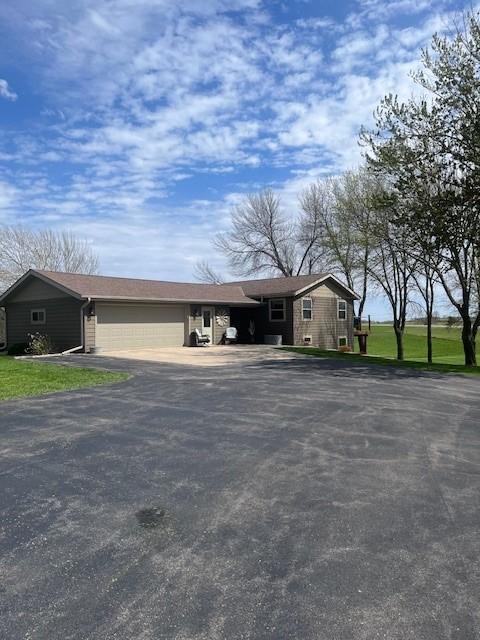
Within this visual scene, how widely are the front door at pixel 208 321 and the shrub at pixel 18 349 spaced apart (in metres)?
8.06

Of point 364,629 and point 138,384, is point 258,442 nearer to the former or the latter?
point 364,629

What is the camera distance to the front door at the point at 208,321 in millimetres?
24891

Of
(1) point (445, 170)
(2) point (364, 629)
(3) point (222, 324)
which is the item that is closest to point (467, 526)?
(2) point (364, 629)

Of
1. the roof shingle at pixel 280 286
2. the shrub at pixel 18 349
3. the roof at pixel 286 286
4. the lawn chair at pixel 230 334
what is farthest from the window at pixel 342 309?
the shrub at pixel 18 349

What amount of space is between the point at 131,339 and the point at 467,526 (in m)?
18.9

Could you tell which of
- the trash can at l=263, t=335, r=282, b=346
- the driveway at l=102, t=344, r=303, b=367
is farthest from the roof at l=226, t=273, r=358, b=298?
the driveway at l=102, t=344, r=303, b=367

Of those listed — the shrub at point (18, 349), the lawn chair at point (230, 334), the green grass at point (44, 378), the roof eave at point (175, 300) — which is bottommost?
the green grass at point (44, 378)

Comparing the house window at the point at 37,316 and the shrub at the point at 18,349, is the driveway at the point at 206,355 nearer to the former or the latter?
the house window at the point at 37,316

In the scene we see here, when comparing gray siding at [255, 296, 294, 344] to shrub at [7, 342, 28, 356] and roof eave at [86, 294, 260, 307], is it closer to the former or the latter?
roof eave at [86, 294, 260, 307]

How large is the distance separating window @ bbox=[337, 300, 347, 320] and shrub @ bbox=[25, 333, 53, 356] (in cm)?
1573

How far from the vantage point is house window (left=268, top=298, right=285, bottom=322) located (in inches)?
1039

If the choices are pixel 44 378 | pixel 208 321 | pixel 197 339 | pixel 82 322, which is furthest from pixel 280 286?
pixel 44 378

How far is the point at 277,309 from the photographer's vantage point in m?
26.7

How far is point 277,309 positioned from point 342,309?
4781 millimetres
